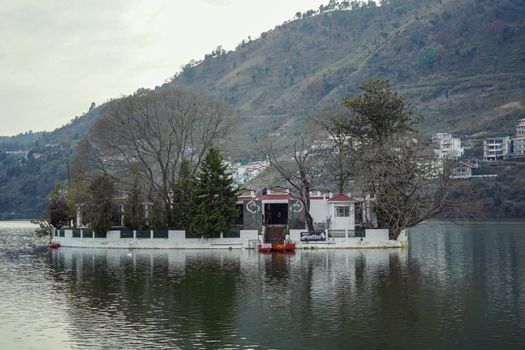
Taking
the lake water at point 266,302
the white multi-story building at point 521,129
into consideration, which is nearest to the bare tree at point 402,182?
the lake water at point 266,302

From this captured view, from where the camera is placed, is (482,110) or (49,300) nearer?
(49,300)

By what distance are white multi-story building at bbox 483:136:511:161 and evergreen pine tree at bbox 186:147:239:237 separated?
334ft

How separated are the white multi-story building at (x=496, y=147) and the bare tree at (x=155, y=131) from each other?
98321mm

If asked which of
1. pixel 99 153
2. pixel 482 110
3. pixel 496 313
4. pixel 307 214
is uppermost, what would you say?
pixel 482 110

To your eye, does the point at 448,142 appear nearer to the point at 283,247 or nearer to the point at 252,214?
the point at 252,214

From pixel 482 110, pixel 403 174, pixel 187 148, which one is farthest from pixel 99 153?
pixel 482 110

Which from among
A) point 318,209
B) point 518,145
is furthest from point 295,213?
point 518,145

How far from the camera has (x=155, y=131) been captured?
64.4 meters

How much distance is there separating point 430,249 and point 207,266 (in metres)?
23.7

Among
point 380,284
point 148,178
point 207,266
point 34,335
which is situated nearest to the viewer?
point 34,335

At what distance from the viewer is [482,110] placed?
584ft

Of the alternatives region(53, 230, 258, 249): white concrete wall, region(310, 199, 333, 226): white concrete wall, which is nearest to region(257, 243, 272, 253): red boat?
region(53, 230, 258, 249): white concrete wall

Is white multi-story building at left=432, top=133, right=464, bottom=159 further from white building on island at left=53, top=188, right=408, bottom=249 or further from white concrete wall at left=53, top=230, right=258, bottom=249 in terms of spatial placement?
white concrete wall at left=53, top=230, right=258, bottom=249

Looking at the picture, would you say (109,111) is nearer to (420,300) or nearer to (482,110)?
(420,300)
